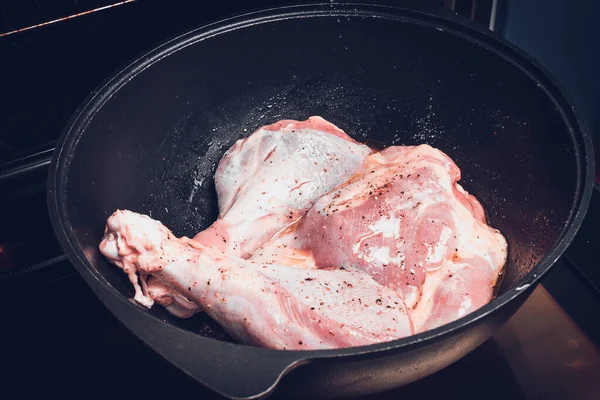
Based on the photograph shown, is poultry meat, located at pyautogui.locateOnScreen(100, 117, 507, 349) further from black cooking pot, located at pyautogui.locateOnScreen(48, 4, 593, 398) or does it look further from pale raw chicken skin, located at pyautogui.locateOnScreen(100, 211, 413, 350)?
black cooking pot, located at pyautogui.locateOnScreen(48, 4, 593, 398)

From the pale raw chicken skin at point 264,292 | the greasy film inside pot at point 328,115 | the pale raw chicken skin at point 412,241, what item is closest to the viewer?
the pale raw chicken skin at point 264,292

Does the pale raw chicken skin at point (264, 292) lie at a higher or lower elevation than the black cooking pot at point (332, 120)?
lower

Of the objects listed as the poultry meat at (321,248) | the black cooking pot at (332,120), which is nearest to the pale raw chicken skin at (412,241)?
the poultry meat at (321,248)

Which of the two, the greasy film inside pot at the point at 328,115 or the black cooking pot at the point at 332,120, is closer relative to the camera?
the black cooking pot at the point at 332,120

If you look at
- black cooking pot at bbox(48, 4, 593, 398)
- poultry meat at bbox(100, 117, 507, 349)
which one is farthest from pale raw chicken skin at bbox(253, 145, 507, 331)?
black cooking pot at bbox(48, 4, 593, 398)

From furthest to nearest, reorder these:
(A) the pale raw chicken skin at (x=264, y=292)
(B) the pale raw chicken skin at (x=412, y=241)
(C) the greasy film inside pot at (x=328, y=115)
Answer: (C) the greasy film inside pot at (x=328, y=115) < (B) the pale raw chicken skin at (x=412, y=241) < (A) the pale raw chicken skin at (x=264, y=292)

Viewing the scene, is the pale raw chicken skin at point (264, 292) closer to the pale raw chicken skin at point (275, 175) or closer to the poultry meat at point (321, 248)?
the poultry meat at point (321, 248)
